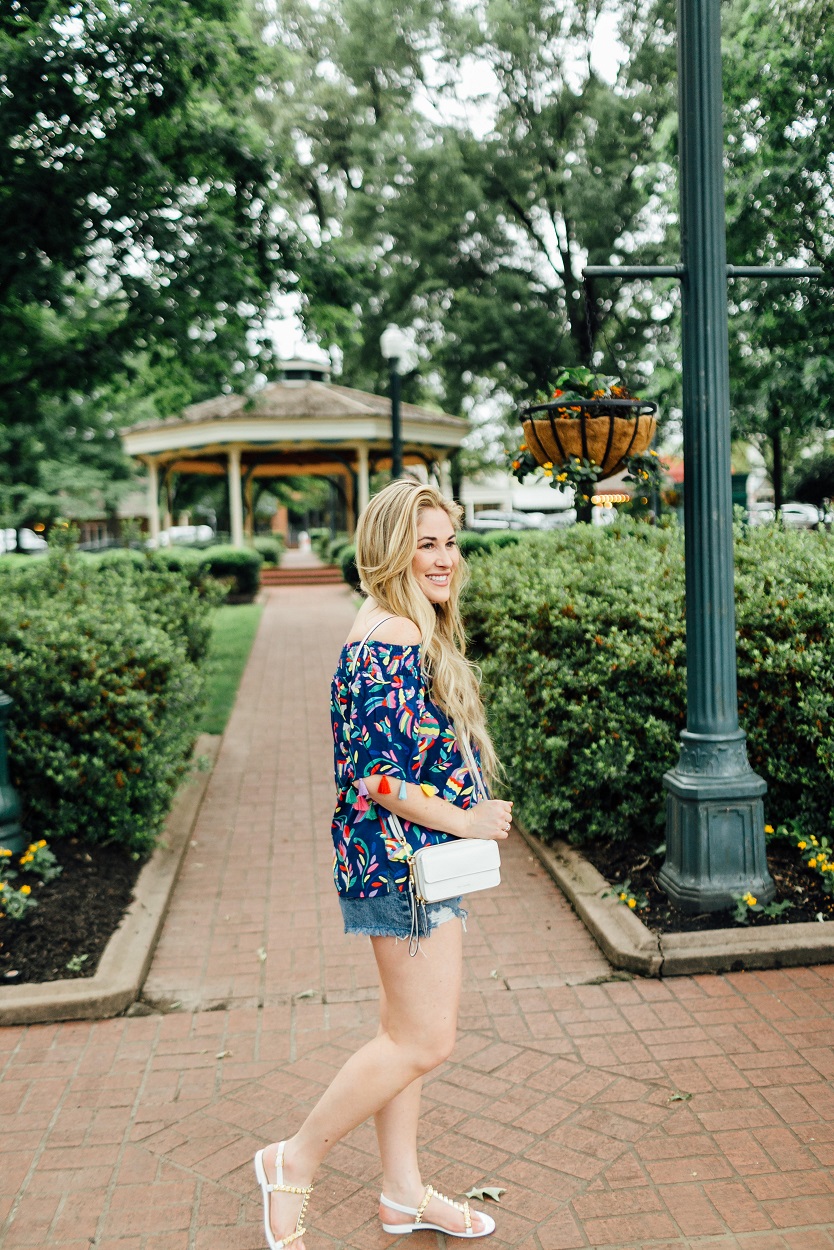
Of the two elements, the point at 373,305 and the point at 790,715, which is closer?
the point at 790,715

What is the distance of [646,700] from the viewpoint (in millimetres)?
5117

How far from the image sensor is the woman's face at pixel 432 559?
8.14ft

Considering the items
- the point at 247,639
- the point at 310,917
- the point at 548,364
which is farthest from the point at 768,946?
the point at 548,364

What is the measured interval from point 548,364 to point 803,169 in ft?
37.6

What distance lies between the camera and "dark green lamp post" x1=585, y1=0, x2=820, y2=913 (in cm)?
444

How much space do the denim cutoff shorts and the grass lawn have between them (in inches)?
208

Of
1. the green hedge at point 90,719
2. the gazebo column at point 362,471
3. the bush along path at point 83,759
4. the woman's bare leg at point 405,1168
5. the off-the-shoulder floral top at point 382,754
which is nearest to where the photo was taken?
the off-the-shoulder floral top at point 382,754

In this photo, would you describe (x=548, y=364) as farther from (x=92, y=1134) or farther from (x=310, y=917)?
(x=92, y=1134)

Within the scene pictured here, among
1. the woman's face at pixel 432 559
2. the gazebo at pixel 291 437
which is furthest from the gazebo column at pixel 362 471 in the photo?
the woman's face at pixel 432 559

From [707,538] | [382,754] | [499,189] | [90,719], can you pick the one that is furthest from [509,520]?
[382,754]

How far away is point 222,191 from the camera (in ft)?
33.6

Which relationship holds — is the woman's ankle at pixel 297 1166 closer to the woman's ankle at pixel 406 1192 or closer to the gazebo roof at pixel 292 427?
the woman's ankle at pixel 406 1192

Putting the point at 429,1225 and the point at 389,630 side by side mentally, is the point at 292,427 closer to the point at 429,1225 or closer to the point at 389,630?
the point at 389,630

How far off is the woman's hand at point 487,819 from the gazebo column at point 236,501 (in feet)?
66.9
